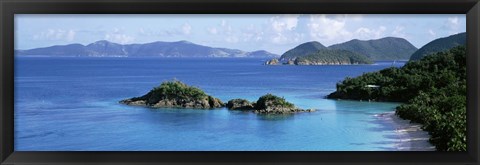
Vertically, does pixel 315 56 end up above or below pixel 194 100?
above

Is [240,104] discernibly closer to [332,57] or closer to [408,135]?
[332,57]

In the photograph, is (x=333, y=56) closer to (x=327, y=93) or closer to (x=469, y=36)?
(x=327, y=93)

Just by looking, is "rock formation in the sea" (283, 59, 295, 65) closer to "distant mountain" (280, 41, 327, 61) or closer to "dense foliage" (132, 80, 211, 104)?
"distant mountain" (280, 41, 327, 61)

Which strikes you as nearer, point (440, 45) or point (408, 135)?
point (408, 135)

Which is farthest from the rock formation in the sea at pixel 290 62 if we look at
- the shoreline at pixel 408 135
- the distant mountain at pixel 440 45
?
the distant mountain at pixel 440 45

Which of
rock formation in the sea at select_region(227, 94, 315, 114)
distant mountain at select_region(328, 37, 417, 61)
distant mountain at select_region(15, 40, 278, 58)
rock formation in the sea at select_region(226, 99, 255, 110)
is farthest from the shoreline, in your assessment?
distant mountain at select_region(15, 40, 278, 58)

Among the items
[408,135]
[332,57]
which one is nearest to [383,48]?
[332,57]

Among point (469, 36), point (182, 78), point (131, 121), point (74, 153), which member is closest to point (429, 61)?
point (469, 36)

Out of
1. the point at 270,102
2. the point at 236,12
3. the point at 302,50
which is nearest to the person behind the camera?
the point at 236,12
